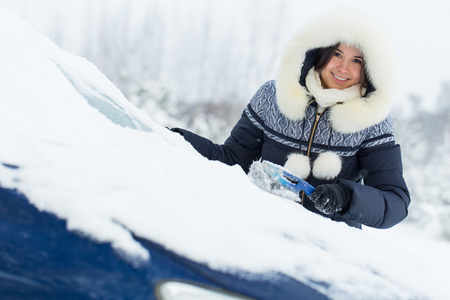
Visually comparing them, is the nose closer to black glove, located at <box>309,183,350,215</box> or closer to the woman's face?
the woman's face

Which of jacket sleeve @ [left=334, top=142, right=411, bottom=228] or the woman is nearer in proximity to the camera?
jacket sleeve @ [left=334, top=142, right=411, bottom=228]

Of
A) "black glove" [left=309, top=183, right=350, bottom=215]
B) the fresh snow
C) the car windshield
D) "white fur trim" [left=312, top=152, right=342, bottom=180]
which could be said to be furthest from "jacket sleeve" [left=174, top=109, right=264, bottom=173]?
the fresh snow

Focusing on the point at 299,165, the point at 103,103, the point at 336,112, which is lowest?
the point at 103,103

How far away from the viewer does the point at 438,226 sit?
8406mm

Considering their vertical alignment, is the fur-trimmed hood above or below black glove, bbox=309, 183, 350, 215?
above

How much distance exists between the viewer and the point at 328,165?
2.02m

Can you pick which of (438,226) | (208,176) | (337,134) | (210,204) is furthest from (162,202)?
(438,226)

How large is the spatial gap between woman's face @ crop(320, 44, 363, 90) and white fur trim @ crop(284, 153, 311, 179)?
1.31 ft

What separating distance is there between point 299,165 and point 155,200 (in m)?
1.18

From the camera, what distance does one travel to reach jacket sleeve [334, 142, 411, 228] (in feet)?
5.63

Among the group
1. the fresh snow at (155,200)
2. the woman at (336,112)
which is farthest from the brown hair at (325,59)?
the fresh snow at (155,200)

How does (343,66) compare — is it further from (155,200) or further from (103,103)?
(155,200)

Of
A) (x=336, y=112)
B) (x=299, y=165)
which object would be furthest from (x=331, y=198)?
(x=336, y=112)

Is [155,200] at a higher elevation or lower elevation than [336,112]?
lower
